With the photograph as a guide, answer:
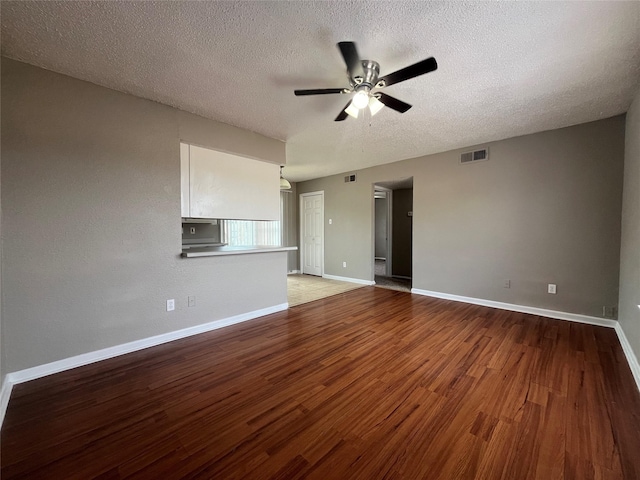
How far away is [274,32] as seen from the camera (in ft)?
5.59

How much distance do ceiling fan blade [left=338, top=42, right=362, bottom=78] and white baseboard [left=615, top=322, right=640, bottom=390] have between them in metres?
3.14

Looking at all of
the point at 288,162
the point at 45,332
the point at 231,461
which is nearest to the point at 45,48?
the point at 45,332

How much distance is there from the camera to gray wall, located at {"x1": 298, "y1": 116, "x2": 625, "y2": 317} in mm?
3104

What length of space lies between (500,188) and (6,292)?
553 centimetres

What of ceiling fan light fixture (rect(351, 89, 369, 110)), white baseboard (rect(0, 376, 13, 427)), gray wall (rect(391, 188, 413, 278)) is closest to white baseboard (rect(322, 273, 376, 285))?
gray wall (rect(391, 188, 413, 278))

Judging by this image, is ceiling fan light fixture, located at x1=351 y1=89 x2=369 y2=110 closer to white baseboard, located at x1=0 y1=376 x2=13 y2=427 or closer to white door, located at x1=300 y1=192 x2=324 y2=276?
white baseboard, located at x1=0 y1=376 x2=13 y2=427

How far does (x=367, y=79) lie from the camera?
2.03m

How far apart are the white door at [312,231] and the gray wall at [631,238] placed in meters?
4.93

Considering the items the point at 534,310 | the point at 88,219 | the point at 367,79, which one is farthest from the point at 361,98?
the point at 534,310

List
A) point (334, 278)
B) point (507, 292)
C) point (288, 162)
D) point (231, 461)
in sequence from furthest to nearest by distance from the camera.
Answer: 1. point (334, 278)
2. point (288, 162)
3. point (507, 292)
4. point (231, 461)

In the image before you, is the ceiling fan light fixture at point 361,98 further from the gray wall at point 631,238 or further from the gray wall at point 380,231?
the gray wall at point 380,231

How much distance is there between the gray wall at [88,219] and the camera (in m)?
2.00

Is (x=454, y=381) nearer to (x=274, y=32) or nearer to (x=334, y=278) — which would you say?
(x=274, y=32)

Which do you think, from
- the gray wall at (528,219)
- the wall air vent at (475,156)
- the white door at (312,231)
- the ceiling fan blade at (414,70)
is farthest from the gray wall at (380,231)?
the ceiling fan blade at (414,70)
